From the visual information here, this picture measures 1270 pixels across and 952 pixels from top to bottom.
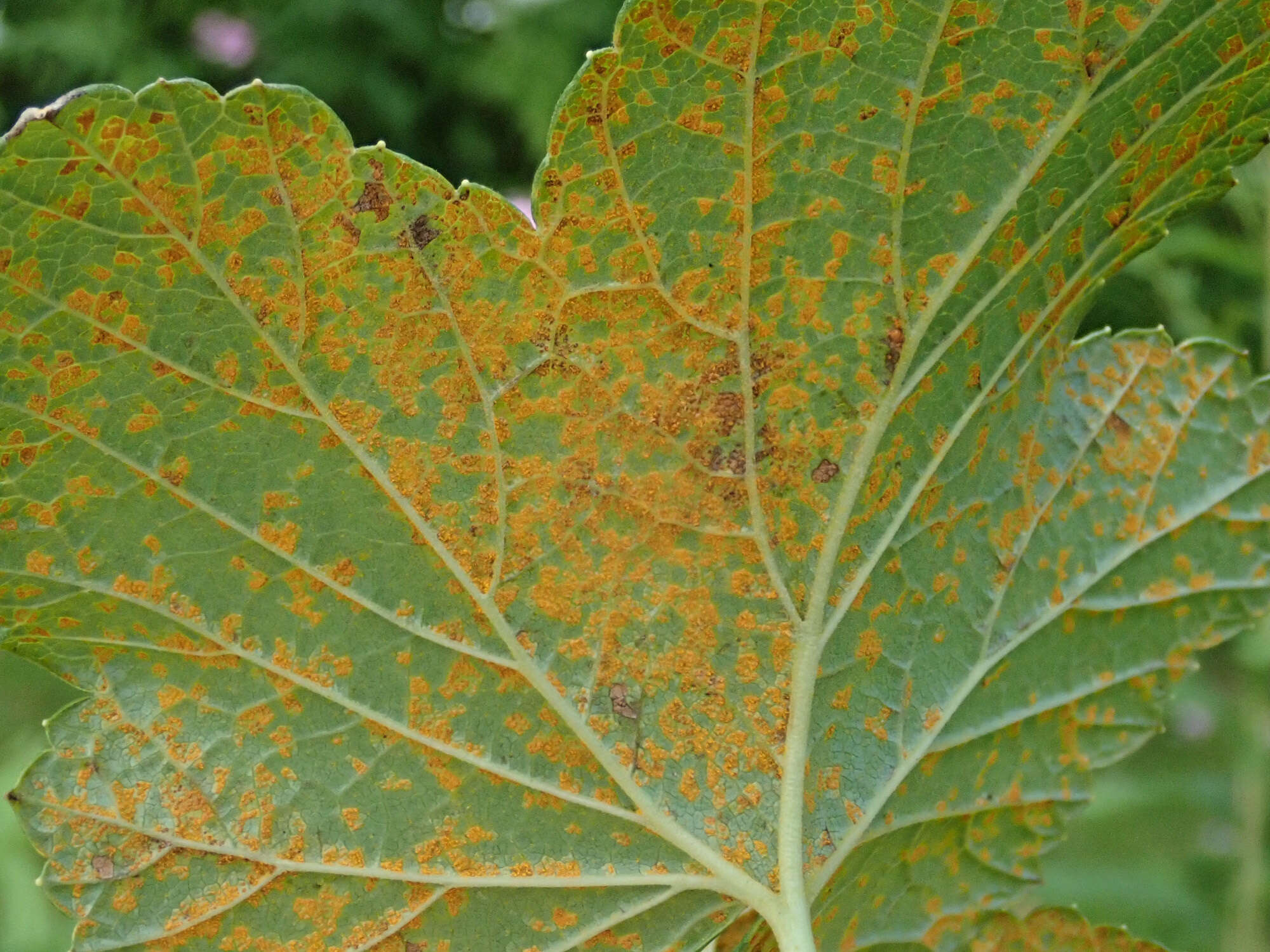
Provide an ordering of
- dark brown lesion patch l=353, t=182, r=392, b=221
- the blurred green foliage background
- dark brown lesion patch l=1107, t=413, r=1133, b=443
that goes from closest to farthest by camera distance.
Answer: dark brown lesion patch l=353, t=182, r=392, b=221
dark brown lesion patch l=1107, t=413, r=1133, b=443
the blurred green foliage background

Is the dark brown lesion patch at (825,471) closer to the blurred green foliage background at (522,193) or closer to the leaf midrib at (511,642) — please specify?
the leaf midrib at (511,642)

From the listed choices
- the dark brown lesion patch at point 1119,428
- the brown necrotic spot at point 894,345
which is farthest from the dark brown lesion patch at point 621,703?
the dark brown lesion patch at point 1119,428

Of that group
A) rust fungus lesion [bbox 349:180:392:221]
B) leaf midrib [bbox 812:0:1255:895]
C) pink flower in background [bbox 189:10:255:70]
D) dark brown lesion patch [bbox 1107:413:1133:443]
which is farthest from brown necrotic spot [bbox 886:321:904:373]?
pink flower in background [bbox 189:10:255:70]

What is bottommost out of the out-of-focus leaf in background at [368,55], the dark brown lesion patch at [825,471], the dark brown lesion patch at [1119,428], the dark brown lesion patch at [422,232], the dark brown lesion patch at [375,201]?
the dark brown lesion patch at [1119,428]

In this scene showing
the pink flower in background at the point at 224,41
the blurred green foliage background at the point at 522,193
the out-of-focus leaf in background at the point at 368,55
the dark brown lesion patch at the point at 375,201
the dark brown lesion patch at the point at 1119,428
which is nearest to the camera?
the dark brown lesion patch at the point at 375,201

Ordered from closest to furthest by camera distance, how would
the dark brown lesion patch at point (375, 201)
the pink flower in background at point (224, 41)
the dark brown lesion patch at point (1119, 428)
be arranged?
the dark brown lesion patch at point (375, 201), the dark brown lesion patch at point (1119, 428), the pink flower in background at point (224, 41)

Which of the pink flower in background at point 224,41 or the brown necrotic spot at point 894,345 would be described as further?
the pink flower in background at point 224,41

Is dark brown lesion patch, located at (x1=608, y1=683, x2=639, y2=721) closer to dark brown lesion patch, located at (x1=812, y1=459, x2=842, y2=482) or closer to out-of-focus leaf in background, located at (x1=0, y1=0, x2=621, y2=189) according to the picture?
dark brown lesion patch, located at (x1=812, y1=459, x2=842, y2=482)

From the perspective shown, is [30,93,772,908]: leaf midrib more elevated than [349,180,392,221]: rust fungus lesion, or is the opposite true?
[349,180,392,221]: rust fungus lesion

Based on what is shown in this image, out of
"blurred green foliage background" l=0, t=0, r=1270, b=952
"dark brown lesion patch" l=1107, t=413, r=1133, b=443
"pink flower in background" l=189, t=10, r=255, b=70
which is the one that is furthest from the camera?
"pink flower in background" l=189, t=10, r=255, b=70
